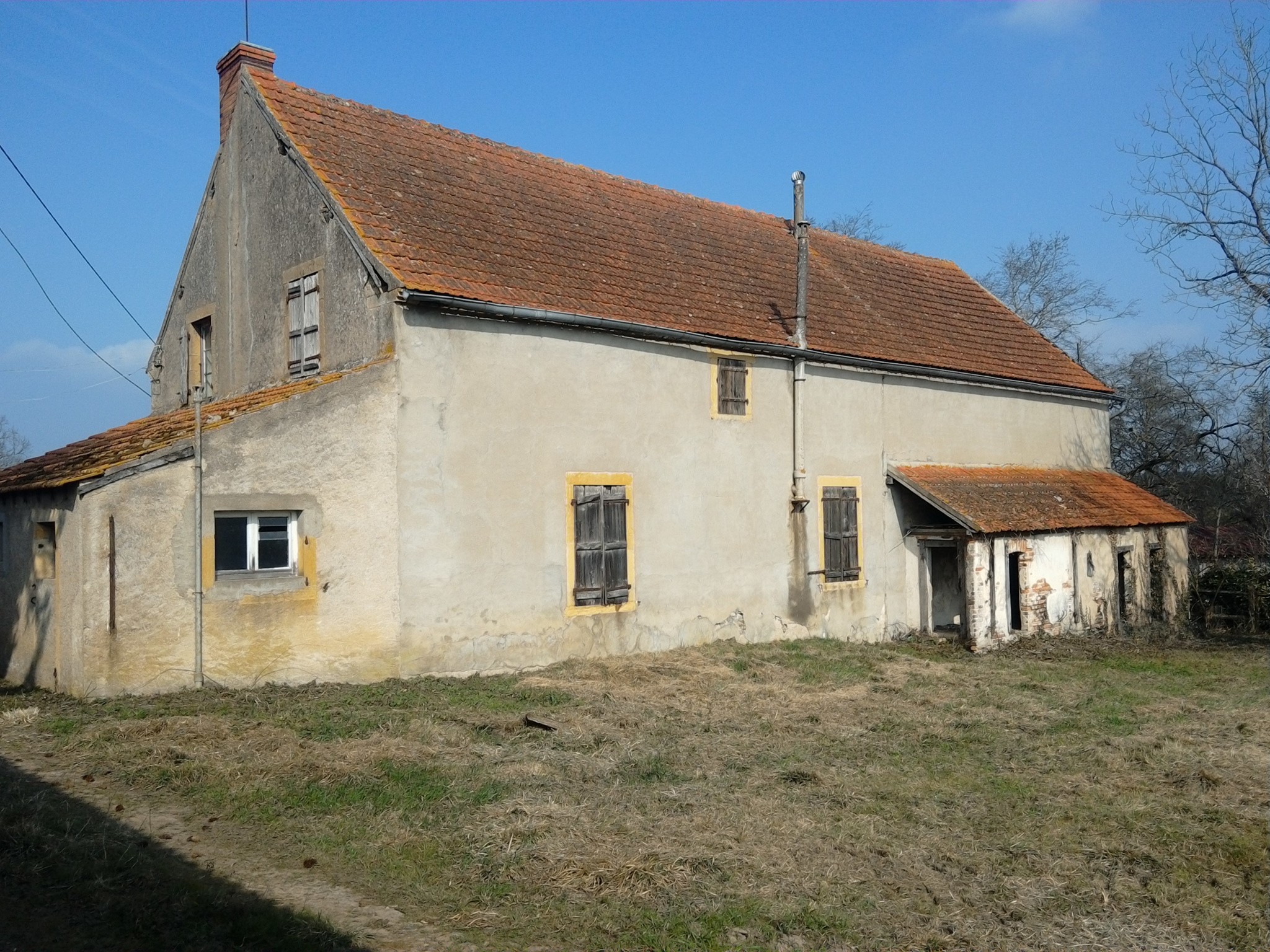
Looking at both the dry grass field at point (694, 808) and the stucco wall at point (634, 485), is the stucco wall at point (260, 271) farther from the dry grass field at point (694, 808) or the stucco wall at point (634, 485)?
the dry grass field at point (694, 808)

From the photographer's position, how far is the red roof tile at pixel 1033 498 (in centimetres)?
1706

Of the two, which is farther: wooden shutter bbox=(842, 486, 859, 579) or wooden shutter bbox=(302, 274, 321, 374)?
wooden shutter bbox=(842, 486, 859, 579)

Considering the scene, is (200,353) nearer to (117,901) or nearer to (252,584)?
(252,584)

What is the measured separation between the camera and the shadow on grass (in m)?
5.23

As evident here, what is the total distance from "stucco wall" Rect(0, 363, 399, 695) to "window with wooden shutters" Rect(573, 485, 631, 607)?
2.66 meters

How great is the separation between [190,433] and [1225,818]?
10.1 metres

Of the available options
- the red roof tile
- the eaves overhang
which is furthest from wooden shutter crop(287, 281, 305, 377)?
the red roof tile

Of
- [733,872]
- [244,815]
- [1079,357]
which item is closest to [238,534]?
[244,815]

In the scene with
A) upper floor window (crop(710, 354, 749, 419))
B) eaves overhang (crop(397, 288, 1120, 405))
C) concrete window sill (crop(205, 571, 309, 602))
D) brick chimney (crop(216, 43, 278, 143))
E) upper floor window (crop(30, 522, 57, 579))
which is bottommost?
concrete window sill (crop(205, 571, 309, 602))

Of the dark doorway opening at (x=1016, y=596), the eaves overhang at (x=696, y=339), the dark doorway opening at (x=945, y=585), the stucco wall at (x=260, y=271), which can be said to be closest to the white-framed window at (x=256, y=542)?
the stucco wall at (x=260, y=271)

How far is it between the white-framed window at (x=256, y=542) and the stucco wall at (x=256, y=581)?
0.16m

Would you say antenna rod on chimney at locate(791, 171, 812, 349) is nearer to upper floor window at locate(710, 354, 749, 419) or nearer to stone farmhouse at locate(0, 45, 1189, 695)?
stone farmhouse at locate(0, 45, 1189, 695)

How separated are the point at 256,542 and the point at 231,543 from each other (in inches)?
10.3

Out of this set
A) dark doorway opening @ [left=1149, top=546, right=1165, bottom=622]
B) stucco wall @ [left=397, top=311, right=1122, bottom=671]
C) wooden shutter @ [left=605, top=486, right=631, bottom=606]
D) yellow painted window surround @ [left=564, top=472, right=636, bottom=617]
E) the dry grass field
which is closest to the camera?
the dry grass field
